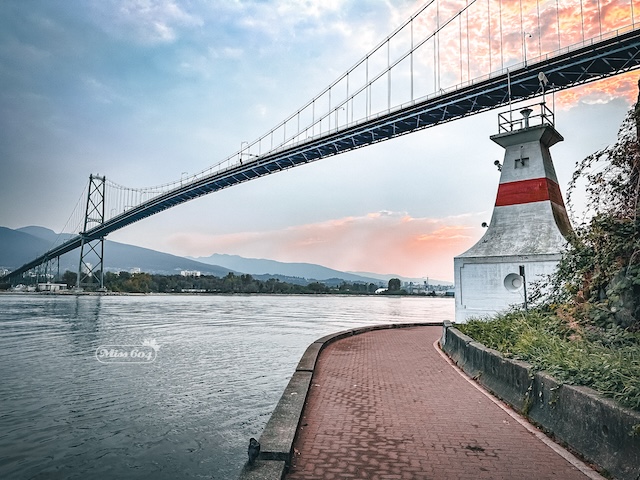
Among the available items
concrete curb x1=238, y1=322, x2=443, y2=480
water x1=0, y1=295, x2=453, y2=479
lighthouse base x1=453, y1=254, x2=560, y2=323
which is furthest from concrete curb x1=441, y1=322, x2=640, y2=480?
lighthouse base x1=453, y1=254, x2=560, y2=323

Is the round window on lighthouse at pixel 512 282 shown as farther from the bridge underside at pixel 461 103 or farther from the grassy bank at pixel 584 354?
the bridge underside at pixel 461 103

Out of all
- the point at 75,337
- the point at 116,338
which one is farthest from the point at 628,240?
the point at 75,337

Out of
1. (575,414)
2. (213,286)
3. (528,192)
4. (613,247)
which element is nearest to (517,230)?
(528,192)

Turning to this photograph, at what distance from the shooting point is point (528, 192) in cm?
1706

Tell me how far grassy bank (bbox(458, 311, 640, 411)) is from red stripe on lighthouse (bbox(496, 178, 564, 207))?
9.39 metres

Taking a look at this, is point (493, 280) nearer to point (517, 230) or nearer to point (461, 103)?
point (517, 230)

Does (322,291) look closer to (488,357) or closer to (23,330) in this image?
(23,330)

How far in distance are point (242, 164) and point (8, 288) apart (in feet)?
338

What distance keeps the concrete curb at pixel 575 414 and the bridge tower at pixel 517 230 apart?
947 centimetres

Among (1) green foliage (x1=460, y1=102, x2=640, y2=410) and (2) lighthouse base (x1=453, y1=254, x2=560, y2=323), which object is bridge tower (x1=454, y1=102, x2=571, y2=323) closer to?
(2) lighthouse base (x1=453, y1=254, x2=560, y2=323)

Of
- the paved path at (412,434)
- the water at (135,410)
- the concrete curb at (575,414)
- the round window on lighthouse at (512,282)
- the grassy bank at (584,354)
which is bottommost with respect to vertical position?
the water at (135,410)

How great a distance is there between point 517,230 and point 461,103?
11071 mm

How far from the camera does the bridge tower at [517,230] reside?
52.3 ft

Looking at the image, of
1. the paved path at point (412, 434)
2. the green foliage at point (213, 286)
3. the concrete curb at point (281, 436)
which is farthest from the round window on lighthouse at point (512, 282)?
the green foliage at point (213, 286)
